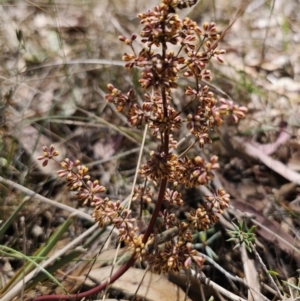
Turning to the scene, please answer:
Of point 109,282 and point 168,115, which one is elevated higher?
point 168,115

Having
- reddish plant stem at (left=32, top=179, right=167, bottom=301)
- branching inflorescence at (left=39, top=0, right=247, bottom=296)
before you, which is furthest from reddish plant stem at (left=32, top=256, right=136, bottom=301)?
branching inflorescence at (left=39, top=0, right=247, bottom=296)

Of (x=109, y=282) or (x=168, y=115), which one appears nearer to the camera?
(x=168, y=115)

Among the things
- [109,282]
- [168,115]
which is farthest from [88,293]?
[168,115]

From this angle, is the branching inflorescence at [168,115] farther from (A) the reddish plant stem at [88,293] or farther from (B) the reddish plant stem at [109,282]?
(A) the reddish plant stem at [88,293]

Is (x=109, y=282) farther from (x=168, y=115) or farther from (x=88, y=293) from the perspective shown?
(x=168, y=115)

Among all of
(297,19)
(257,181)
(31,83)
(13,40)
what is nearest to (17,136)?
(31,83)

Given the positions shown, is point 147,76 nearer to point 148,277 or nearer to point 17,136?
point 148,277

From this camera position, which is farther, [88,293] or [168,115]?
[88,293]

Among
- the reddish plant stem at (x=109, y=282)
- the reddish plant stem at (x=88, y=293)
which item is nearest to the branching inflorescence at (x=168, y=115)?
the reddish plant stem at (x=109, y=282)

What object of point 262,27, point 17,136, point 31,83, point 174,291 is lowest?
A: point 174,291

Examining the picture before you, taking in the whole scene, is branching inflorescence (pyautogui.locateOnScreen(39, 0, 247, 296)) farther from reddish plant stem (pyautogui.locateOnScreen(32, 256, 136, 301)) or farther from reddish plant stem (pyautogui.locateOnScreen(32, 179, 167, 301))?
reddish plant stem (pyautogui.locateOnScreen(32, 256, 136, 301))

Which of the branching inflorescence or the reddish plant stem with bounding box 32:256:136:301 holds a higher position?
the branching inflorescence
